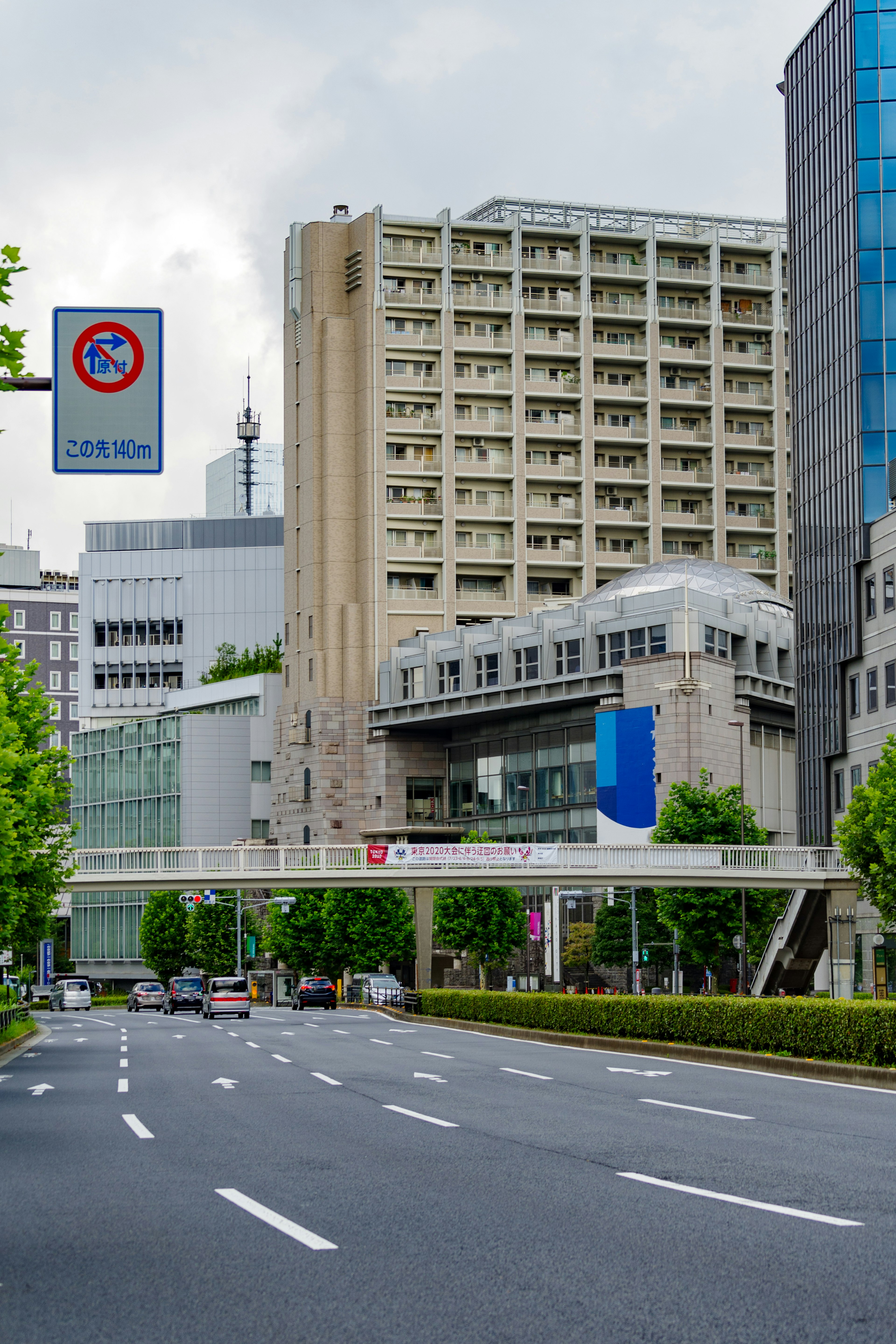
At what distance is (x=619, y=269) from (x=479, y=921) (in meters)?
50.4

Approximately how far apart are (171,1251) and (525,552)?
3855 inches

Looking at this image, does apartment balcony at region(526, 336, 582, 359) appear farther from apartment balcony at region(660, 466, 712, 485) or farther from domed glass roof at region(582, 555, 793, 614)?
domed glass roof at region(582, 555, 793, 614)

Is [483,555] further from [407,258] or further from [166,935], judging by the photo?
[166,935]

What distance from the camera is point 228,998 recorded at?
6147 centimetres

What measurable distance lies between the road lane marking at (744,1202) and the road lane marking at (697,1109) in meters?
5.19

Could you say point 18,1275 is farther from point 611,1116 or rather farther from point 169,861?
point 169,861

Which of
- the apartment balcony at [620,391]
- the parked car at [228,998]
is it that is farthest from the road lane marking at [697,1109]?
the apartment balcony at [620,391]

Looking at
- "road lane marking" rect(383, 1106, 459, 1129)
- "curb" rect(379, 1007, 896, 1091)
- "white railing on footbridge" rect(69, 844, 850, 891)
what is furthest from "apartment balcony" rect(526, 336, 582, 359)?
"road lane marking" rect(383, 1106, 459, 1129)

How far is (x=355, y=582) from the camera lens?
107m

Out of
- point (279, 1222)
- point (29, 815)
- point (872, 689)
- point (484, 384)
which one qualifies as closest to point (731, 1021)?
point (29, 815)

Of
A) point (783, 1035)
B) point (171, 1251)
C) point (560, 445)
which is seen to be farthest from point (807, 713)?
point (171, 1251)

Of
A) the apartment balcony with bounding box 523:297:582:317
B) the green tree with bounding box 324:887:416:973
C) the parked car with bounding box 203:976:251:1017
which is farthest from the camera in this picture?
the apartment balcony with bounding box 523:297:582:317

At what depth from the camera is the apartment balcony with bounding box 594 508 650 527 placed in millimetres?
107938

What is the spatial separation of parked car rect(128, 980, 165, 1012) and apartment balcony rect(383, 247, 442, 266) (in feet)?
169
